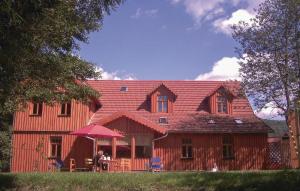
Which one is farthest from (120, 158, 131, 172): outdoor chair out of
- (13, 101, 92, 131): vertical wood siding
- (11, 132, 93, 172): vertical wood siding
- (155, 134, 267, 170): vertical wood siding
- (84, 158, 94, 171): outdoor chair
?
(13, 101, 92, 131): vertical wood siding

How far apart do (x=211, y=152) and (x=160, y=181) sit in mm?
14808

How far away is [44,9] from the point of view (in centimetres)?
1311

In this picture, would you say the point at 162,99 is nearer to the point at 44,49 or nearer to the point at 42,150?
the point at 42,150

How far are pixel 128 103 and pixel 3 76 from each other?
19.9 meters

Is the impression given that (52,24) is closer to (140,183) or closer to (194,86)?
(140,183)

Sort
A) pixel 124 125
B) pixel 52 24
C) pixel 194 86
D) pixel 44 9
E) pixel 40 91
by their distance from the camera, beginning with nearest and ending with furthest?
pixel 44 9, pixel 52 24, pixel 40 91, pixel 124 125, pixel 194 86

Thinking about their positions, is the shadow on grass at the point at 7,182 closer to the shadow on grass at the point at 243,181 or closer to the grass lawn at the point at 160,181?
the grass lawn at the point at 160,181

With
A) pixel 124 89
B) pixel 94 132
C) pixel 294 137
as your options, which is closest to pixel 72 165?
pixel 94 132

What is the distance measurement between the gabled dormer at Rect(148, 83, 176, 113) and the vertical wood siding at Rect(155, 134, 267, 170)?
2.88 metres

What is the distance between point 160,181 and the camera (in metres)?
17.8

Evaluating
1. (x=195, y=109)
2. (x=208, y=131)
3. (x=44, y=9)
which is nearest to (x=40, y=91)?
(x=44, y=9)

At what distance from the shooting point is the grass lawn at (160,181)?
16.6 m

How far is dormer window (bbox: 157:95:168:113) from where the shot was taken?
34.2 metres

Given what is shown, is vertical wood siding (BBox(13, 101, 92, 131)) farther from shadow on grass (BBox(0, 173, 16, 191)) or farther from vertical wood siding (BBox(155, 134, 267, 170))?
shadow on grass (BBox(0, 173, 16, 191))
